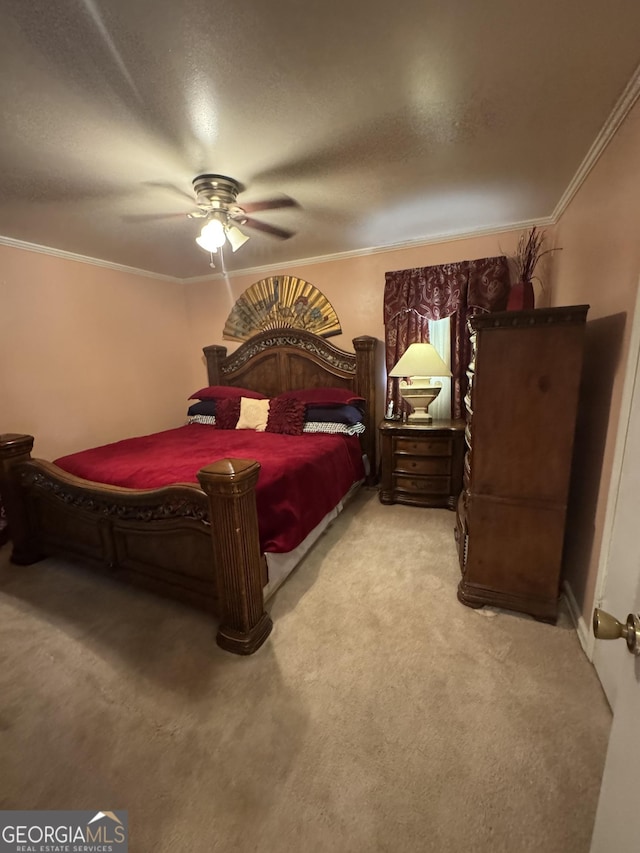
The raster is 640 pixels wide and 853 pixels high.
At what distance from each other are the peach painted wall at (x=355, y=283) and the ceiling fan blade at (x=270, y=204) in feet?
3.98

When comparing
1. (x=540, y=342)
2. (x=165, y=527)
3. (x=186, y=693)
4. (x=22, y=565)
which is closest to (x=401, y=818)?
(x=186, y=693)

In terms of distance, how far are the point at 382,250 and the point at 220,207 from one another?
1.69 m

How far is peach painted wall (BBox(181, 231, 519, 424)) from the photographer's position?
3.01 meters

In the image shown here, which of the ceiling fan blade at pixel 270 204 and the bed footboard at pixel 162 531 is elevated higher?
the ceiling fan blade at pixel 270 204

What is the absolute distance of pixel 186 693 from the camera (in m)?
1.45

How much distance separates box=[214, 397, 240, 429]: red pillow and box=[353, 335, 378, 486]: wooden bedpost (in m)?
1.22

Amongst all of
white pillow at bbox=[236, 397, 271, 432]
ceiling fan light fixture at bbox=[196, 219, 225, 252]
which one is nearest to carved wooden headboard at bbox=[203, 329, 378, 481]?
white pillow at bbox=[236, 397, 271, 432]

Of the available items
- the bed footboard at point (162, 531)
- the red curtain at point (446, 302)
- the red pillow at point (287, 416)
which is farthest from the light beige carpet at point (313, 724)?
the red curtain at point (446, 302)

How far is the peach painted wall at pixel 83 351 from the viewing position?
2.82 m

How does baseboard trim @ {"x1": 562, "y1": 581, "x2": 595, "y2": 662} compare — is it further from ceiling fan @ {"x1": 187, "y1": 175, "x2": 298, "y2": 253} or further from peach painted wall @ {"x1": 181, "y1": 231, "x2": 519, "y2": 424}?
ceiling fan @ {"x1": 187, "y1": 175, "x2": 298, "y2": 253}

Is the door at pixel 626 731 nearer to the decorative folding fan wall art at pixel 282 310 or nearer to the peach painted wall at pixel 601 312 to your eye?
the peach painted wall at pixel 601 312

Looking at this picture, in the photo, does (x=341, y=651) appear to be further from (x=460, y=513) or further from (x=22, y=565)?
(x=22, y=565)

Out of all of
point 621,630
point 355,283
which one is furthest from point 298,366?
point 621,630

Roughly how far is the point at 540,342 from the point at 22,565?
11.1ft
